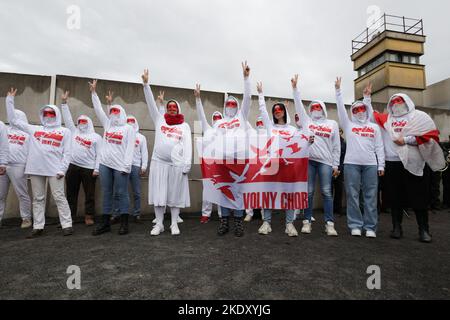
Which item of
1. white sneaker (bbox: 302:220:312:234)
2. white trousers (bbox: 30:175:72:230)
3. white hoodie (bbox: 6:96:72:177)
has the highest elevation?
white hoodie (bbox: 6:96:72:177)

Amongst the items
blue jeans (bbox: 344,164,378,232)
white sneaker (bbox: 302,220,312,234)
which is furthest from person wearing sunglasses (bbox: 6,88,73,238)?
blue jeans (bbox: 344,164,378,232)

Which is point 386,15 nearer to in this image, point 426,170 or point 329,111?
point 329,111

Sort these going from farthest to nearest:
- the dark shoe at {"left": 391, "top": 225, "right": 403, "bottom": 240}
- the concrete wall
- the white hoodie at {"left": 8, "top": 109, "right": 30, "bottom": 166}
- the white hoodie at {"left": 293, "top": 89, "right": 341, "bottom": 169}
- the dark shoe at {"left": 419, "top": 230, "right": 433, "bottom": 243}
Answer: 1. the concrete wall
2. the white hoodie at {"left": 8, "top": 109, "right": 30, "bottom": 166}
3. the white hoodie at {"left": 293, "top": 89, "right": 341, "bottom": 169}
4. the dark shoe at {"left": 391, "top": 225, "right": 403, "bottom": 240}
5. the dark shoe at {"left": 419, "top": 230, "right": 433, "bottom": 243}

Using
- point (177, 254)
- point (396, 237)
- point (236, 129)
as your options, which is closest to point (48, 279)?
point (177, 254)

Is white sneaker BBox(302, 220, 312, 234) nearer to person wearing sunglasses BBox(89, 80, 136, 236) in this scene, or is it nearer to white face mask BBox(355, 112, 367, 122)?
white face mask BBox(355, 112, 367, 122)

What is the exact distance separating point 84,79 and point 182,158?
3760 millimetres

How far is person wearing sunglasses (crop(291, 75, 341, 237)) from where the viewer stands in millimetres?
4289

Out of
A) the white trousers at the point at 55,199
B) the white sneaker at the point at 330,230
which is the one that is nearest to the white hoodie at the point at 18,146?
the white trousers at the point at 55,199

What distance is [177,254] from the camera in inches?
125

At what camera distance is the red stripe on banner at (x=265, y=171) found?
4.23m

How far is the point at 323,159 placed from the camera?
4320 millimetres

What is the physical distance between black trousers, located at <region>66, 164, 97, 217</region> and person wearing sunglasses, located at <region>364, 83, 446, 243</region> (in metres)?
5.52

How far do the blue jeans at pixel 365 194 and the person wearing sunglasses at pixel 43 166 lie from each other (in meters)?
4.58
